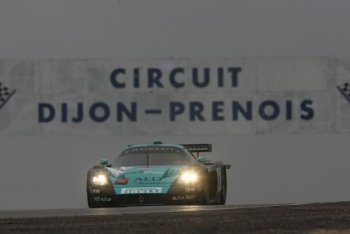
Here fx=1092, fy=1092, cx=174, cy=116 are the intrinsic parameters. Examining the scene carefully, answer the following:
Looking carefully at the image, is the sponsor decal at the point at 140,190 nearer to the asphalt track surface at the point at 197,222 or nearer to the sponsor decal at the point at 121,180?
the sponsor decal at the point at 121,180

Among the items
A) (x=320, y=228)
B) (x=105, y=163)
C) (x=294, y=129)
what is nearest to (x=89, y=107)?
(x=294, y=129)

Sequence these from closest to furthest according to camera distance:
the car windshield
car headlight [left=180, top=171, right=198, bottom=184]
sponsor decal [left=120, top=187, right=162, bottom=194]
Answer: sponsor decal [left=120, top=187, right=162, bottom=194] < car headlight [left=180, top=171, right=198, bottom=184] < the car windshield

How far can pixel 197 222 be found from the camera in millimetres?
10086

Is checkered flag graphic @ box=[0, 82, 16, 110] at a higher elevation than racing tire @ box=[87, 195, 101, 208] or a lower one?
higher

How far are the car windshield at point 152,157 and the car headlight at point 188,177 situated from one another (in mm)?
443

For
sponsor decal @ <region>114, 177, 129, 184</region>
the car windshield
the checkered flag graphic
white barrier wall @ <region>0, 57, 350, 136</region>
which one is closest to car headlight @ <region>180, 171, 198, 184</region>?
the car windshield

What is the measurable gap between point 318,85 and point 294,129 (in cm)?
103

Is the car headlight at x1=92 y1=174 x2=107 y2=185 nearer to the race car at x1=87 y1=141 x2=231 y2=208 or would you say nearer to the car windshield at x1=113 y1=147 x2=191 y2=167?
the race car at x1=87 y1=141 x2=231 y2=208

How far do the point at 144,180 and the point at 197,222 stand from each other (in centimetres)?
414

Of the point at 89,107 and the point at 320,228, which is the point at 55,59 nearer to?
the point at 89,107

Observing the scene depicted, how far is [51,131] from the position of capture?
2086 cm

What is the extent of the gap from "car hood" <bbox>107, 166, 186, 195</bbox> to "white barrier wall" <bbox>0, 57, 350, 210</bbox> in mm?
6246

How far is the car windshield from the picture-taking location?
14.9 meters

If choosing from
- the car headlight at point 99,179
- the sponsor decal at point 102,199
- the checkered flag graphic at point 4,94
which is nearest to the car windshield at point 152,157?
the car headlight at point 99,179
